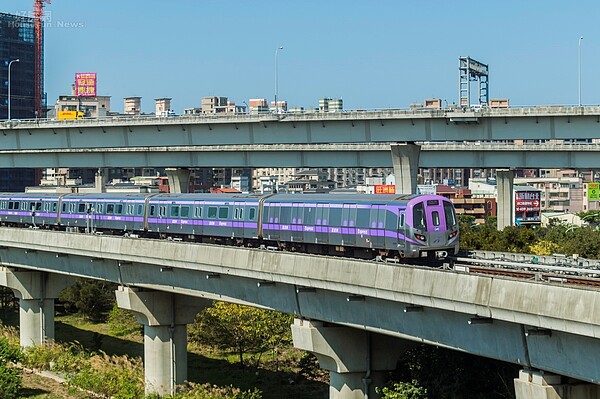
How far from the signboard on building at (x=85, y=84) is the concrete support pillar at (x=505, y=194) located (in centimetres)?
10144

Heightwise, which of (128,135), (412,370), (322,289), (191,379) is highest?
(128,135)

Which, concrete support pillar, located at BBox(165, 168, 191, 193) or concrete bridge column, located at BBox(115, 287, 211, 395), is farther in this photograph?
concrete support pillar, located at BBox(165, 168, 191, 193)

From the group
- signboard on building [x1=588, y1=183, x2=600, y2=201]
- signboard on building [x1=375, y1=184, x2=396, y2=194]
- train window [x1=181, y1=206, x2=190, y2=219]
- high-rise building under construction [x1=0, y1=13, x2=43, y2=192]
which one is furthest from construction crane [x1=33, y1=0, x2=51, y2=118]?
train window [x1=181, y1=206, x2=190, y2=219]

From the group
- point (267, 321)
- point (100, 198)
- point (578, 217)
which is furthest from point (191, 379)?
point (578, 217)

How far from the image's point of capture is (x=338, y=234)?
120 feet

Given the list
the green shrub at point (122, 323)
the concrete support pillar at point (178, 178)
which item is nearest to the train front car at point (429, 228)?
the green shrub at point (122, 323)

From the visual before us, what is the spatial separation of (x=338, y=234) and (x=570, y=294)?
15290 millimetres

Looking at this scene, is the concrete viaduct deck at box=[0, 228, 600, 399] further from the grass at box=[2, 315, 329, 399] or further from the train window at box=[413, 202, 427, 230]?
the grass at box=[2, 315, 329, 399]

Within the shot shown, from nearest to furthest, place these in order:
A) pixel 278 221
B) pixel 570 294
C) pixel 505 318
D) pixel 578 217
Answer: pixel 570 294 → pixel 505 318 → pixel 278 221 → pixel 578 217

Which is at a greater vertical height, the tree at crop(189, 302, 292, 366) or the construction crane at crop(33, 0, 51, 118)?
the construction crane at crop(33, 0, 51, 118)

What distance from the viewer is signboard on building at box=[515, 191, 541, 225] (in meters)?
143

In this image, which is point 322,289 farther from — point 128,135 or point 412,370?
point 128,135

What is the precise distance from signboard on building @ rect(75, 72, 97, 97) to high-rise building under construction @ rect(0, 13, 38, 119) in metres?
7.22

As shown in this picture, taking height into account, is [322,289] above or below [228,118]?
below
